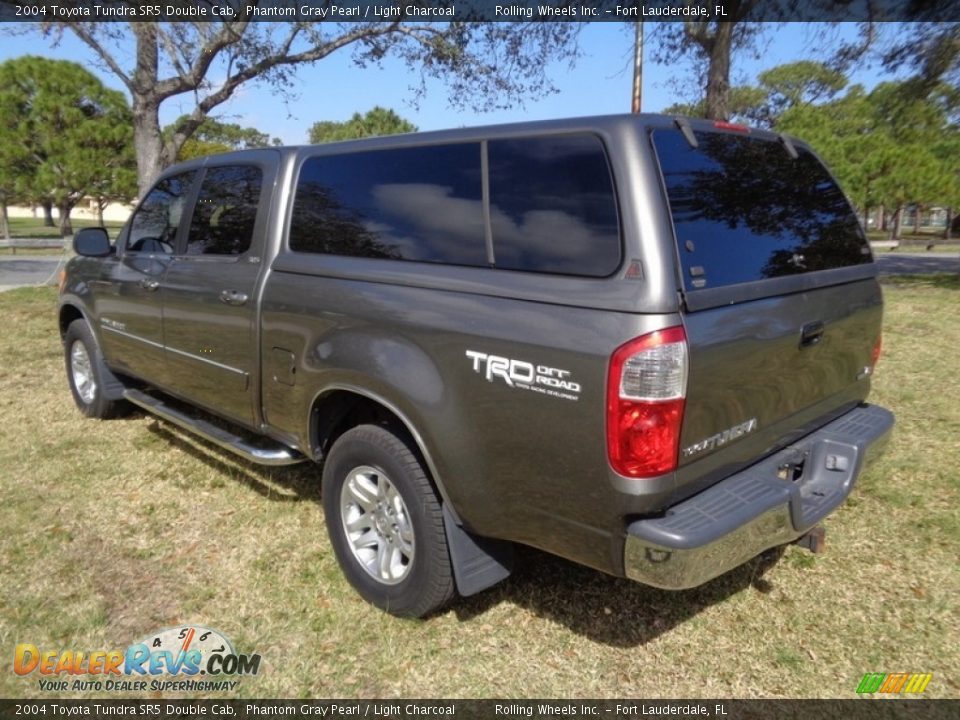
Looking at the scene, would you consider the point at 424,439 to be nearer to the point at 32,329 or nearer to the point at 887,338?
the point at 887,338

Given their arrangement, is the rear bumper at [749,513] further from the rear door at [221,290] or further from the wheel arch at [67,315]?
the wheel arch at [67,315]

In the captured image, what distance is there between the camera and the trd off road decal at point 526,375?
7.29 ft

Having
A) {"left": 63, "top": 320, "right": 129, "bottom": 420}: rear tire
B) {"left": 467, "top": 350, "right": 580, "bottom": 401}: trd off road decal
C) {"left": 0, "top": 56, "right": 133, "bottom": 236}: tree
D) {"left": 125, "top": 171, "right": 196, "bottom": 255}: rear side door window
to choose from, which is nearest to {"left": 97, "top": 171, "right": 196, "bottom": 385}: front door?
{"left": 125, "top": 171, "right": 196, "bottom": 255}: rear side door window

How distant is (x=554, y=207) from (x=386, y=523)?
1.52m

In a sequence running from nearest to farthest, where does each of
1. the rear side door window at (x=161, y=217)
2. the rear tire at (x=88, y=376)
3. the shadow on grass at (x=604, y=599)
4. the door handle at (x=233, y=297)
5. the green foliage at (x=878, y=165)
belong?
the shadow on grass at (x=604, y=599) → the door handle at (x=233, y=297) → the rear side door window at (x=161, y=217) → the rear tire at (x=88, y=376) → the green foliage at (x=878, y=165)

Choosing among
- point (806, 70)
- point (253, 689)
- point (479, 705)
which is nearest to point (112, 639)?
point (253, 689)

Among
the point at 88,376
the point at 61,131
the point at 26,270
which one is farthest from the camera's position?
the point at 61,131

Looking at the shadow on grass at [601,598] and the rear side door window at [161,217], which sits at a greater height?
the rear side door window at [161,217]

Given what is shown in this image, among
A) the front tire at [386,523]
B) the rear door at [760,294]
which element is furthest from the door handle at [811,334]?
the front tire at [386,523]

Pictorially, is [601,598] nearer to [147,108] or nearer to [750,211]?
[750,211]

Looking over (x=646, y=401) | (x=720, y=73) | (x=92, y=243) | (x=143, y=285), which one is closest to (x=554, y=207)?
(x=646, y=401)

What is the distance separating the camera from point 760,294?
2471 millimetres

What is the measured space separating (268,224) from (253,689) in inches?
82.9

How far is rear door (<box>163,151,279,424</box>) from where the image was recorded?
3.54 meters
